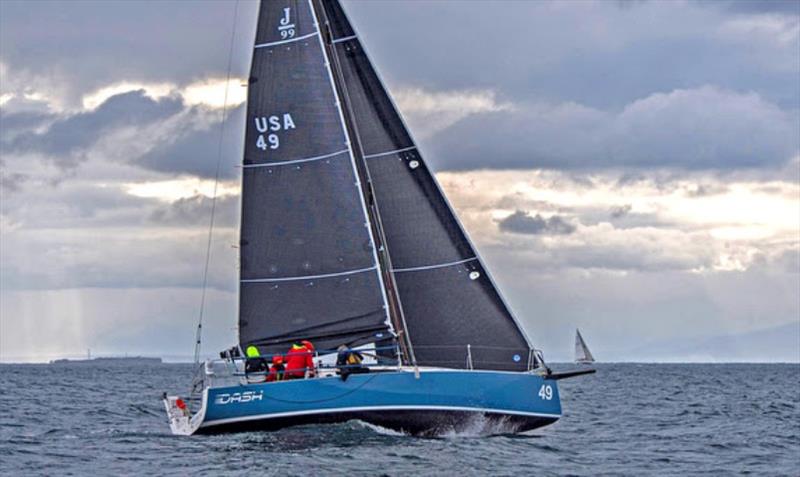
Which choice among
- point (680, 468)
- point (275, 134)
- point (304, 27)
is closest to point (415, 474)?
point (680, 468)

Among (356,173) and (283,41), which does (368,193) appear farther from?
(283,41)

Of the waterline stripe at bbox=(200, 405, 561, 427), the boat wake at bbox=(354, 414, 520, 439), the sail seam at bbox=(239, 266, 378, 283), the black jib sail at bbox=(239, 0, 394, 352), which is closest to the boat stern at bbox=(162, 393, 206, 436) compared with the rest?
the waterline stripe at bbox=(200, 405, 561, 427)

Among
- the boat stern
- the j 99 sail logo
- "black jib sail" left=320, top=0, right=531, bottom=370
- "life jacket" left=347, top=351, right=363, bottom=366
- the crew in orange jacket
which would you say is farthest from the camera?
the j 99 sail logo

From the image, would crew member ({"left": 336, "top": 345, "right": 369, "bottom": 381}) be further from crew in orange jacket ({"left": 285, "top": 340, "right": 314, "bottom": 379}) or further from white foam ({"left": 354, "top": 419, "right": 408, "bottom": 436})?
white foam ({"left": 354, "top": 419, "right": 408, "bottom": 436})

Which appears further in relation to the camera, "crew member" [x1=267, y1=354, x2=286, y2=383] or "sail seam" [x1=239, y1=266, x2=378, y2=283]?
"sail seam" [x1=239, y1=266, x2=378, y2=283]

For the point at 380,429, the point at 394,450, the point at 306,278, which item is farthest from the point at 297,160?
the point at 394,450

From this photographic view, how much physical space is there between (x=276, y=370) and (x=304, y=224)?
3.31 m

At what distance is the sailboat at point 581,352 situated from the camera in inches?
1400

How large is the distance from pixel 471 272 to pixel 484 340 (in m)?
1.55

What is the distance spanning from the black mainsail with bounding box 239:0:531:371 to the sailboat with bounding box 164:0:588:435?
0.07 feet

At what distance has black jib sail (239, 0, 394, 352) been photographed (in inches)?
1176

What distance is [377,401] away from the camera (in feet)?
90.5

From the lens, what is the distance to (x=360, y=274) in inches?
1175

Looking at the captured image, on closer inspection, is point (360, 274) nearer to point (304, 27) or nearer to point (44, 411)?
point (304, 27)
